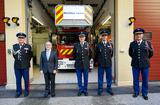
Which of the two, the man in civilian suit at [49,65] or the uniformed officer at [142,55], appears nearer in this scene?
the uniformed officer at [142,55]

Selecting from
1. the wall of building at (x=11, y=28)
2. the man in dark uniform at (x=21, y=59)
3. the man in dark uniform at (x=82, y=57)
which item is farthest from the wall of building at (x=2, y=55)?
the man in dark uniform at (x=82, y=57)

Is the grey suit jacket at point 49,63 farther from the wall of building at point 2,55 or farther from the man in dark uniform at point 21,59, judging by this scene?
the wall of building at point 2,55

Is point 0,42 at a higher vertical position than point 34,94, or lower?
higher

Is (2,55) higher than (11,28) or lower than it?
lower

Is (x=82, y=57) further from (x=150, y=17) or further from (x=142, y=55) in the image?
(x=150, y=17)

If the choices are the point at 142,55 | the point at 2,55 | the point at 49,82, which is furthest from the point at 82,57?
the point at 2,55

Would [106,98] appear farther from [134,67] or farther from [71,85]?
[71,85]

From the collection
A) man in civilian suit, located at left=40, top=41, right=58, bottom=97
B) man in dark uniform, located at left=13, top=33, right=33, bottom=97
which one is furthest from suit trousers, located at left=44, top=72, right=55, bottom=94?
man in dark uniform, located at left=13, top=33, right=33, bottom=97

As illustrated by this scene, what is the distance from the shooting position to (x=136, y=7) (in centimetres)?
947

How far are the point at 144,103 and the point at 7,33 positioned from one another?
466 cm

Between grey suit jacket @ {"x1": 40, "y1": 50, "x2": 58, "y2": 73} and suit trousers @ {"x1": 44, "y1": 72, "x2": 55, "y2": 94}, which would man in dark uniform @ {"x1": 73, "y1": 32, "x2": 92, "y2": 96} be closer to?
grey suit jacket @ {"x1": 40, "y1": 50, "x2": 58, "y2": 73}

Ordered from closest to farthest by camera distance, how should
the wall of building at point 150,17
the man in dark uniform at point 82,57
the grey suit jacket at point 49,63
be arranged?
the grey suit jacket at point 49,63
the man in dark uniform at point 82,57
the wall of building at point 150,17

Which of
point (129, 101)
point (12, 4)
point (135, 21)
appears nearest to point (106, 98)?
point (129, 101)

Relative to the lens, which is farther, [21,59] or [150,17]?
[150,17]
